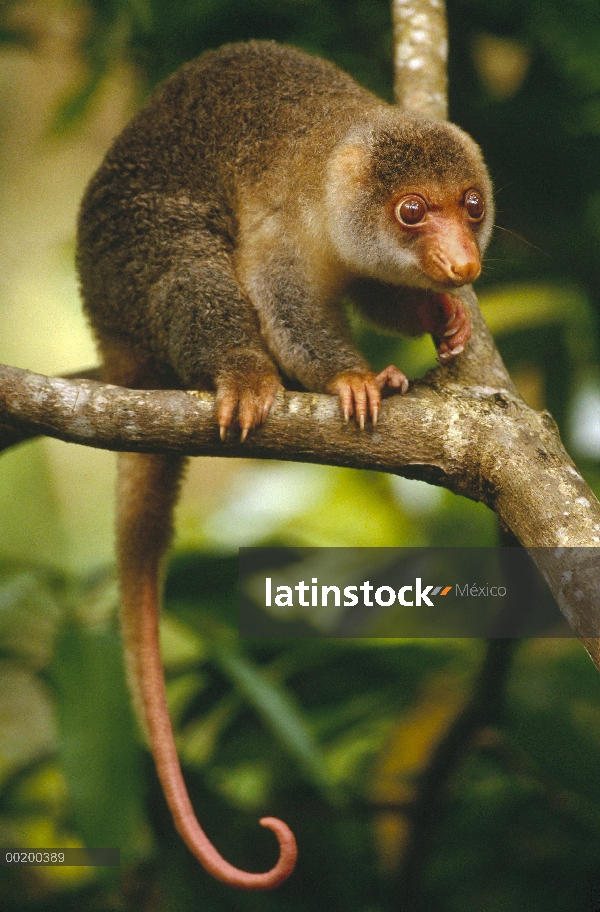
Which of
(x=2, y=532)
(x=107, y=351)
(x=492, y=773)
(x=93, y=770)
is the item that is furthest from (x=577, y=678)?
(x=2, y=532)

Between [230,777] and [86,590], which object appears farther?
[230,777]

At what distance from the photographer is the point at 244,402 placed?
1782 mm

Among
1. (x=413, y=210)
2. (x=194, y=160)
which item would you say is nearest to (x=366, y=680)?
(x=413, y=210)

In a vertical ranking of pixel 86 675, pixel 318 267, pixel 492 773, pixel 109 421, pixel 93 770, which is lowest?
pixel 492 773

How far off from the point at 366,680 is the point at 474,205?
61.2 inches

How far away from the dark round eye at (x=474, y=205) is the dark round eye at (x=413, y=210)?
11 cm

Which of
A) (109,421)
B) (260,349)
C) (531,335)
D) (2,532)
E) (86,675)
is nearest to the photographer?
(109,421)

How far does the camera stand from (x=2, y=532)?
3387 millimetres

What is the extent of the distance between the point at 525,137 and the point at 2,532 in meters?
→ 2.51

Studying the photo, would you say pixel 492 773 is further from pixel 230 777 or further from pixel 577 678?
pixel 230 777

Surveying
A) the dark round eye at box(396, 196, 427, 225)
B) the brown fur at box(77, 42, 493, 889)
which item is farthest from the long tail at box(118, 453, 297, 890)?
the dark round eye at box(396, 196, 427, 225)

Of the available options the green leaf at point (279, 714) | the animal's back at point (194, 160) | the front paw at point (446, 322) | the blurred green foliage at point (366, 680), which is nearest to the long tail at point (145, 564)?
the blurred green foliage at point (366, 680)

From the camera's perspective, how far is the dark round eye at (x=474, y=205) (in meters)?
2.02

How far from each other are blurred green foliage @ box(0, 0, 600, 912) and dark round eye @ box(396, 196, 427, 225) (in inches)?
15.7
